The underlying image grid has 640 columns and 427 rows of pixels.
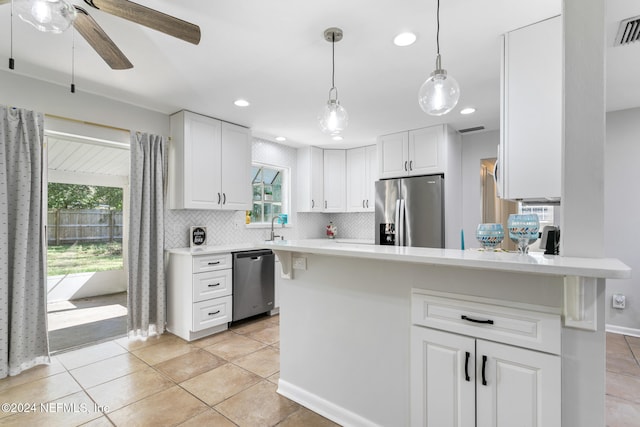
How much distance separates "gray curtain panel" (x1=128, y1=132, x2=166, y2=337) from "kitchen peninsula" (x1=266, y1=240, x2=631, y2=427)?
6.43 feet

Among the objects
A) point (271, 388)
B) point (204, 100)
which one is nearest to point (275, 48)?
Result: point (204, 100)

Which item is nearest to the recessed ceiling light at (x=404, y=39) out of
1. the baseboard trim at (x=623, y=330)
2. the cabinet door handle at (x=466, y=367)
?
the cabinet door handle at (x=466, y=367)

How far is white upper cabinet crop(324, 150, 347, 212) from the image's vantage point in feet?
17.8

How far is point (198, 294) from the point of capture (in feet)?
11.0

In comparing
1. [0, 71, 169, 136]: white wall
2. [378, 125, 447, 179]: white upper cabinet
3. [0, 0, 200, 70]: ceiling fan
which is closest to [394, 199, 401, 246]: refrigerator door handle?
[378, 125, 447, 179]: white upper cabinet

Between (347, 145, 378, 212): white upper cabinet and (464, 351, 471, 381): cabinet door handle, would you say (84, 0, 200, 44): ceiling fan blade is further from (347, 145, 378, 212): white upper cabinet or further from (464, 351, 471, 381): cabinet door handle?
(347, 145, 378, 212): white upper cabinet

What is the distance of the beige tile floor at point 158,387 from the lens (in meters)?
2.01

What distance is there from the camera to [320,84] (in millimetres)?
2863

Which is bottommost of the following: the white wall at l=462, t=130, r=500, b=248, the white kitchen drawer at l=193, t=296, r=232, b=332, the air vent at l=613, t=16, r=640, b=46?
the white kitchen drawer at l=193, t=296, r=232, b=332

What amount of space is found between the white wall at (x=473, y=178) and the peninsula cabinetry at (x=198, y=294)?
3331 millimetres

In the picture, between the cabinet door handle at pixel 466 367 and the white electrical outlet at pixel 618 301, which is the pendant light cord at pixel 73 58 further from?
the white electrical outlet at pixel 618 301

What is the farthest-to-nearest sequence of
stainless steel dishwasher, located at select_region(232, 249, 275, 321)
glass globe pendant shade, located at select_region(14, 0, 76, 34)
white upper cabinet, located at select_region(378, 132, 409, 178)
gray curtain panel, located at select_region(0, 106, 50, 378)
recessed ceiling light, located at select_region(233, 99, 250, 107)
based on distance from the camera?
1. white upper cabinet, located at select_region(378, 132, 409, 178)
2. stainless steel dishwasher, located at select_region(232, 249, 275, 321)
3. recessed ceiling light, located at select_region(233, 99, 250, 107)
4. gray curtain panel, located at select_region(0, 106, 50, 378)
5. glass globe pendant shade, located at select_region(14, 0, 76, 34)

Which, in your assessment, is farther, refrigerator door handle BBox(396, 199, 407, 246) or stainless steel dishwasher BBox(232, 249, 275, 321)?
refrigerator door handle BBox(396, 199, 407, 246)

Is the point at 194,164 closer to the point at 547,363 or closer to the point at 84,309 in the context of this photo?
the point at 84,309
